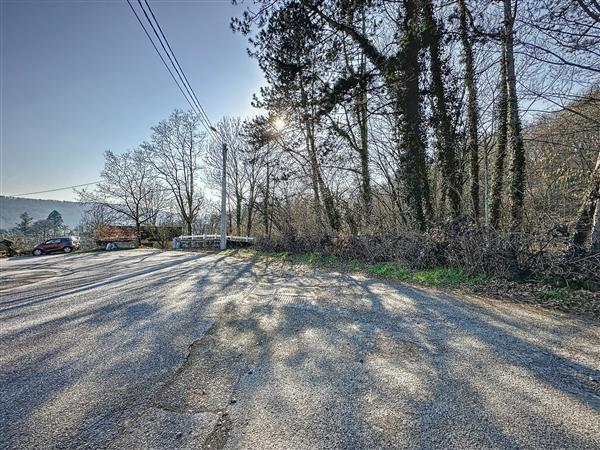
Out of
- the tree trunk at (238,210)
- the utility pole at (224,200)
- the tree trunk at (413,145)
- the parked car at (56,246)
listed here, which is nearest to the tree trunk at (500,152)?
the tree trunk at (413,145)

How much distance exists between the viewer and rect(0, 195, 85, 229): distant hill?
185 feet

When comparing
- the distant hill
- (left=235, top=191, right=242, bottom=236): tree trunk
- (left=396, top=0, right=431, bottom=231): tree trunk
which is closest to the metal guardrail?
(left=235, top=191, right=242, bottom=236): tree trunk

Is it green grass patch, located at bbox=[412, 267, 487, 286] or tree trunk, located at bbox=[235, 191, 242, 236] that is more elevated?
tree trunk, located at bbox=[235, 191, 242, 236]

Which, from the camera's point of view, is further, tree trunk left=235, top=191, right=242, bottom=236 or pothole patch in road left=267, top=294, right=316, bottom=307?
tree trunk left=235, top=191, right=242, bottom=236

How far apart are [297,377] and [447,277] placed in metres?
4.74

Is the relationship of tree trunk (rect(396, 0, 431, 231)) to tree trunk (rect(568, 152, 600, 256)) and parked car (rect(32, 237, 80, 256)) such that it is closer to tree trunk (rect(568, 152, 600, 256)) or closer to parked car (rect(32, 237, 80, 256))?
tree trunk (rect(568, 152, 600, 256))

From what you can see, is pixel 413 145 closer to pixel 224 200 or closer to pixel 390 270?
pixel 390 270

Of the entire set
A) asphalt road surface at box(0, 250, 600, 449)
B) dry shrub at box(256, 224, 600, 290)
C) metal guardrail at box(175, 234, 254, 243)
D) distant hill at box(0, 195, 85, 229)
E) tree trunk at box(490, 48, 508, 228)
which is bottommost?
asphalt road surface at box(0, 250, 600, 449)

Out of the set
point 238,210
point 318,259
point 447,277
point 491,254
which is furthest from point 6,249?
point 491,254

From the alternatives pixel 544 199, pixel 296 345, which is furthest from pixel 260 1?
pixel 544 199

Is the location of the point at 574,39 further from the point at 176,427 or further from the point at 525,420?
the point at 176,427

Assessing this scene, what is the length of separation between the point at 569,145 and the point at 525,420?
6.78 m

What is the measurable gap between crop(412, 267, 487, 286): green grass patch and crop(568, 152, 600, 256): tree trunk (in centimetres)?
143

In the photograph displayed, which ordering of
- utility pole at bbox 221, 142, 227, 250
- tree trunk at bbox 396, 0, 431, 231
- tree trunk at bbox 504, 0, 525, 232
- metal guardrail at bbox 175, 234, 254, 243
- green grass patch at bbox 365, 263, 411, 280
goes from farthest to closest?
1. metal guardrail at bbox 175, 234, 254, 243
2. utility pole at bbox 221, 142, 227, 250
3. tree trunk at bbox 396, 0, 431, 231
4. green grass patch at bbox 365, 263, 411, 280
5. tree trunk at bbox 504, 0, 525, 232
